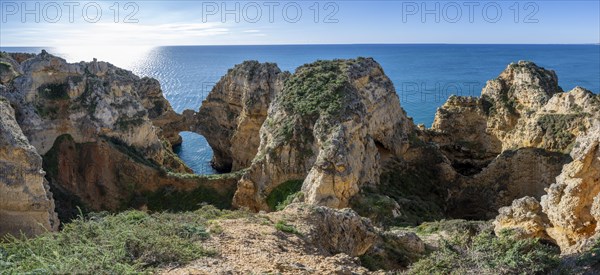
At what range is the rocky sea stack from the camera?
1241 cm

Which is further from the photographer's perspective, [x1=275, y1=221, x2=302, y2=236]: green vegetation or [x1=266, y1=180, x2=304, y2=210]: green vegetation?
[x1=266, y1=180, x2=304, y2=210]: green vegetation

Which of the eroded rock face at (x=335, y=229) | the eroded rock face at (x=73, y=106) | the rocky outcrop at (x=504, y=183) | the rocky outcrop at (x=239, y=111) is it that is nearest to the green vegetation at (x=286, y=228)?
the eroded rock face at (x=335, y=229)

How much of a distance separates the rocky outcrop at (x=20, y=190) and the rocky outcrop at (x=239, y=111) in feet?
75.1

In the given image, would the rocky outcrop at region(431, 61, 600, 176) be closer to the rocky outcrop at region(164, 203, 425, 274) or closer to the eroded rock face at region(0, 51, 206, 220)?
the rocky outcrop at region(164, 203, 425, 274)

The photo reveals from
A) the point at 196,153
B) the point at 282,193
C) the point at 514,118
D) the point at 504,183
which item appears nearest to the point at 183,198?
the point at 282,193

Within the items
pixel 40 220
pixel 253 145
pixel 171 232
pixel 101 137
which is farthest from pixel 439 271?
pixel 253 145

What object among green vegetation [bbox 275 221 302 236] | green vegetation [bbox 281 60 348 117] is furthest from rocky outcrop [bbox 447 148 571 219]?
green vegetation [bbox 275 221 302 236]

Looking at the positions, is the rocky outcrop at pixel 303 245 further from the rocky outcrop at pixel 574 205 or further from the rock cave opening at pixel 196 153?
the rock cave opening at pixel 196 153

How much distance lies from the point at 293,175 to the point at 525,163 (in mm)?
14017

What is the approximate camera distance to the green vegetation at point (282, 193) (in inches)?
1037

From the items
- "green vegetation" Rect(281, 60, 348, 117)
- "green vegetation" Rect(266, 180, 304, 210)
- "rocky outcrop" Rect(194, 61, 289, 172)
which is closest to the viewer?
"green vegetation" Rect(266, 180, 304, 210)

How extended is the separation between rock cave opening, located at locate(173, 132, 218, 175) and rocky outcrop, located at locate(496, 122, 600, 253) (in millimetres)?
40480

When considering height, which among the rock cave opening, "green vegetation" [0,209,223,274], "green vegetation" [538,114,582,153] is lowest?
the rock cave opening

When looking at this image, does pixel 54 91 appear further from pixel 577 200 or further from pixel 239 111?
pixel 577 200
